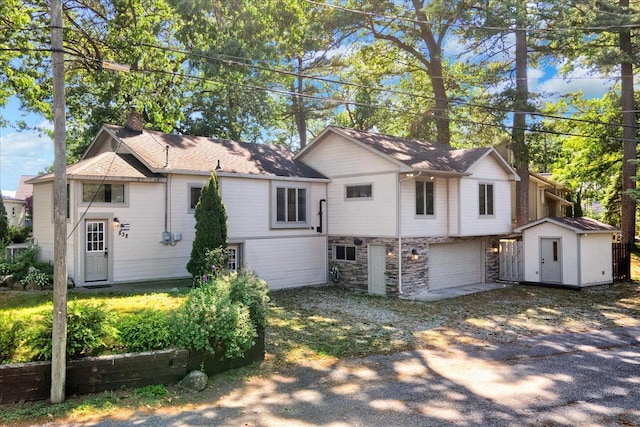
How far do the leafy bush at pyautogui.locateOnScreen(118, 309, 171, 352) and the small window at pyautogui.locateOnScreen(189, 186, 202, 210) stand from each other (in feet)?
27.6

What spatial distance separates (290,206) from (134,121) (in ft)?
23.1

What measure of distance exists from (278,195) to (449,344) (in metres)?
9.52

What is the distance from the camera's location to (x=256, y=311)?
8703 mm

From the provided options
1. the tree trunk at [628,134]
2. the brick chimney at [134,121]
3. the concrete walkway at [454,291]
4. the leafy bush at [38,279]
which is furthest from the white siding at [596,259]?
the leafy bush at [38,279]

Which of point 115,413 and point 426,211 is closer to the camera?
point 115,413

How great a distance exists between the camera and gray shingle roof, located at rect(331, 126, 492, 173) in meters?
16.6

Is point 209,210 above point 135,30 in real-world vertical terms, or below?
below

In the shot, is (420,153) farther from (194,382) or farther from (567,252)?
(194,382)

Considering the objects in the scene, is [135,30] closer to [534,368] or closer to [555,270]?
[534,368]

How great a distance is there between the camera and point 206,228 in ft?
46.2

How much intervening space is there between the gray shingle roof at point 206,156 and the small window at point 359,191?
4.69ft

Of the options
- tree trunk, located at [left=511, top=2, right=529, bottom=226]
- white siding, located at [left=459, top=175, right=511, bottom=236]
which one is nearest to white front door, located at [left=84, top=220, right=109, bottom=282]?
white siding, located at [left=459, top=175, right=511, bottom=236]

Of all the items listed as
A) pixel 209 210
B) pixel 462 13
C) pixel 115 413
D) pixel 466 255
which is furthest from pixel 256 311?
pixel 462 13

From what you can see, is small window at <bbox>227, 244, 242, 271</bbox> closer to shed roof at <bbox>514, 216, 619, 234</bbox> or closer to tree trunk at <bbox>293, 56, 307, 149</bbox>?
shed roof at <bbox>514, 216, 619, 234</bbox>
